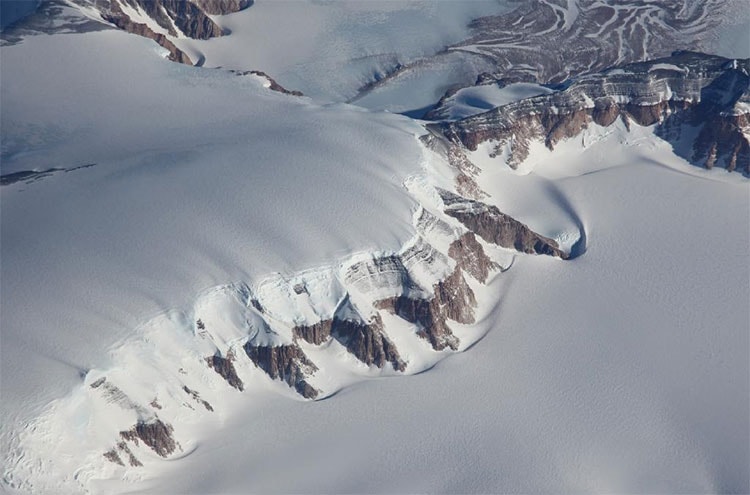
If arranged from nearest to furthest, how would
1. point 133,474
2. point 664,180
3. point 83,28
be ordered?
point 133,474, point 664,180, point 83,28

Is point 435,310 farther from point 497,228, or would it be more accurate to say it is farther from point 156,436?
point 156,436

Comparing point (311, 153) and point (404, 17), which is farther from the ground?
point (311, 153)

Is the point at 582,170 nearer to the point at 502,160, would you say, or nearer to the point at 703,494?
the point at 502,160

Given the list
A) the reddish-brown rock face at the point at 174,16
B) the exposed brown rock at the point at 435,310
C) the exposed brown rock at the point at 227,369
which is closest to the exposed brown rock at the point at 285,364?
the exposed brown rock at the point at 227,369

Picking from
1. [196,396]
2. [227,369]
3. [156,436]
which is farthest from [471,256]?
[156,436]

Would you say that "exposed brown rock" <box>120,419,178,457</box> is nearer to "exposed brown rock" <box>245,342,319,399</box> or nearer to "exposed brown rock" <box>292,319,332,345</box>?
"exposed brown rock" <box>245,342,319,399</box>

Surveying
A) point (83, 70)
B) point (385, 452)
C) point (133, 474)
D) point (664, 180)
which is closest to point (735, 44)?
point (664, 180)
